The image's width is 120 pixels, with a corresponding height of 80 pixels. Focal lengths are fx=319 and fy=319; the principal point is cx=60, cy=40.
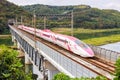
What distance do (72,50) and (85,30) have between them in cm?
15451

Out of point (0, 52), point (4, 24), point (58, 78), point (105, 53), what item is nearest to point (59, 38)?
point (105, 53)

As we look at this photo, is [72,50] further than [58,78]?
Yes

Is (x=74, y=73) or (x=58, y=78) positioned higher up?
(x=58, y=78)

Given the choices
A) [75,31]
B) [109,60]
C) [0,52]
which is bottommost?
[75,31]

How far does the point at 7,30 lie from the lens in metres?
192

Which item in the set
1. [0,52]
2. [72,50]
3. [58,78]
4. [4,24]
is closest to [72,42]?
[72,50]

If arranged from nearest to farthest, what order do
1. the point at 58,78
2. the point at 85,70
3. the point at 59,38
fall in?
the point at 58,78, the point at 85,70, the point at 59,38

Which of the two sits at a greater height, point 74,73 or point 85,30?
point 74,73

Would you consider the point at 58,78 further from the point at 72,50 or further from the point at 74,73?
the point at 72,50

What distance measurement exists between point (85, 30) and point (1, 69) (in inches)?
6766

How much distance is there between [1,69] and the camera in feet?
76.6

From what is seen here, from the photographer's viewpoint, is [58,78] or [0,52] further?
[0,52]

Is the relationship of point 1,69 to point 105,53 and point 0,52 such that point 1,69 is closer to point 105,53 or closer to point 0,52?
point 0,52

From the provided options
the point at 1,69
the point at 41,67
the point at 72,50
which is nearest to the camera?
the point at 1,69
